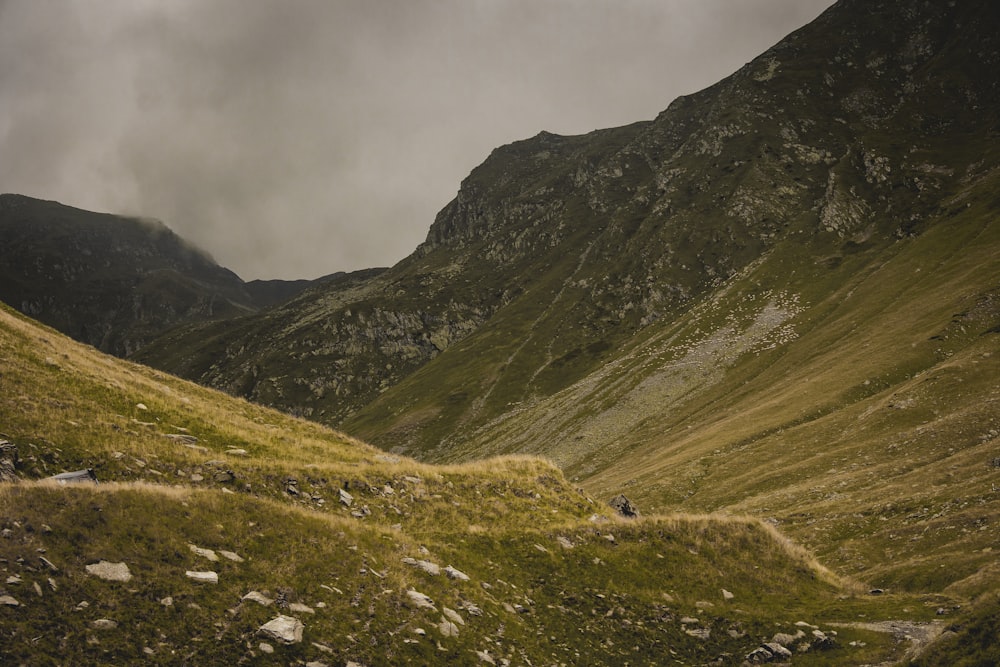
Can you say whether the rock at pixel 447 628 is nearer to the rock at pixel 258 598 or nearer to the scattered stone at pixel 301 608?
the scattered stone at pixel 301 608

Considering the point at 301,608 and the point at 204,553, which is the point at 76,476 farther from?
the point at 301,608

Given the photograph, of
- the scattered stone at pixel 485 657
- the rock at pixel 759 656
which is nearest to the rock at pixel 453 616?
the scattered stone at pixel 485 657

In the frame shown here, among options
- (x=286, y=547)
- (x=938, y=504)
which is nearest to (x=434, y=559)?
(x=286, y=547)

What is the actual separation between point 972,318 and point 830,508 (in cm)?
4870

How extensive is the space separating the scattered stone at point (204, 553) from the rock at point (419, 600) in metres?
5.29

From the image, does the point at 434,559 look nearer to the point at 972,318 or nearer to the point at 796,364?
the point at 972,318

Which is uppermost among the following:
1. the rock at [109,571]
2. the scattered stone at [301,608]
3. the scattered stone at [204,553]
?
the rock at [109,571]

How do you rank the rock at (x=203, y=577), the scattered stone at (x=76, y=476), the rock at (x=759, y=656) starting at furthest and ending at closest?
the rock at (x=759, y=656) → the scattered stone at (x=76, y=476) → the rock at (x=203, y=577)

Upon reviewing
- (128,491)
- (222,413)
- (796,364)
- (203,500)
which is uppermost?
(222,413)

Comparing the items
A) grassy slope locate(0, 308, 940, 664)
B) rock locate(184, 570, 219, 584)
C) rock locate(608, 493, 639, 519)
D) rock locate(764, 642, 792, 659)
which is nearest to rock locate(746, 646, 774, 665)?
rock locate(764, 642, 792, 659)

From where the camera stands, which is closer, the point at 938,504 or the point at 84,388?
the point at 84,388

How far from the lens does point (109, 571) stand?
1322cm

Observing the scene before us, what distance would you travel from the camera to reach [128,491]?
1582 centimetres

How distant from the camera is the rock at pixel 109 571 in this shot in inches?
514
